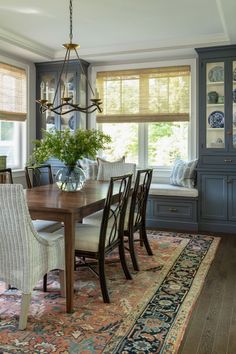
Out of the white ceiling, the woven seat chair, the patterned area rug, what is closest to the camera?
the patterned area rug

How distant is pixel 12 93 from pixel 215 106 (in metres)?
3.10

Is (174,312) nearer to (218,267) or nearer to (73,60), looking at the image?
(218,267)

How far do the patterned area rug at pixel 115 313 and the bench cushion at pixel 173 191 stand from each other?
5.22ft

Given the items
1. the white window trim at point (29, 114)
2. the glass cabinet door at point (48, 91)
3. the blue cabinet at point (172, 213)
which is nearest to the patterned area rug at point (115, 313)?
the blue cabinet at point (172, 213)

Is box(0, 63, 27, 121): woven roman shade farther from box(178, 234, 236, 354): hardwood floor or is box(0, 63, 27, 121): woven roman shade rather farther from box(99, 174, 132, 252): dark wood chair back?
box(178, 234, 236, 354): hardwood floor

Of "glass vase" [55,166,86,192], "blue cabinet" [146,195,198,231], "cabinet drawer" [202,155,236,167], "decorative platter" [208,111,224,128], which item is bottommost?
"blue cabinet" [146,195,198,231]

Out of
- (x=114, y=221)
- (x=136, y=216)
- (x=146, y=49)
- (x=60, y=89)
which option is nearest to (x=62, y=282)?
(x=114, y=221)

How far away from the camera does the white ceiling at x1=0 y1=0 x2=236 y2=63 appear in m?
4.01

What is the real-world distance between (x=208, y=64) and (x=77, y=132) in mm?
2828

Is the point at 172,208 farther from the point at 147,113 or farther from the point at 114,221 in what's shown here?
the point at 114,221

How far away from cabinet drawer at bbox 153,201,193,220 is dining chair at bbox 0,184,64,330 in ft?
10.5

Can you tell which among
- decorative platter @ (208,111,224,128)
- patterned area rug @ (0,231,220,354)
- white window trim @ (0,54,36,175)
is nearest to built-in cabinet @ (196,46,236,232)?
decorative platter @ (208,111,224,128)

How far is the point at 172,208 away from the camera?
568 cm

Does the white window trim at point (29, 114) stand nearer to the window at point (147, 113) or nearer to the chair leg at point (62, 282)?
the window at point (147, 113)
